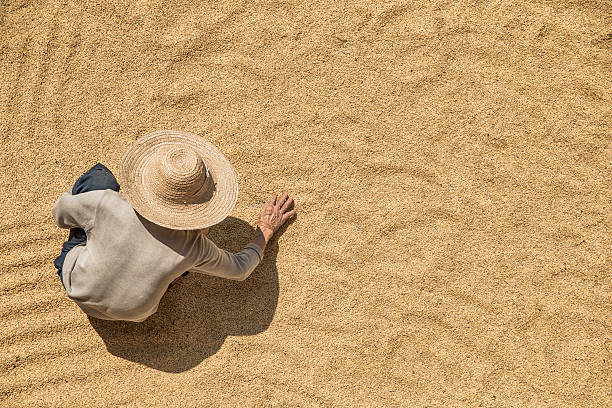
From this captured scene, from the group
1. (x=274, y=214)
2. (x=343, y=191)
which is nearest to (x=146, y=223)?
(x=274, y=214)

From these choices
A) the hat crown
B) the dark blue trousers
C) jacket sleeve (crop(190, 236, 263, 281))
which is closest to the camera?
the hat crown

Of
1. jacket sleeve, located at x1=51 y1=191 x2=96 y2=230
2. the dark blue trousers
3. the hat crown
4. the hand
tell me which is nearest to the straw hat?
the hat crown

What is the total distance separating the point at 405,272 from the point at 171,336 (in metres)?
1.36

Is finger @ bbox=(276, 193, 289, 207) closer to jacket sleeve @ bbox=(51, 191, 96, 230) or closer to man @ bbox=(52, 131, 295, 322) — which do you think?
man @ bbox=(52, 131, 295, 322)

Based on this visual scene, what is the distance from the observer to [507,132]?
2.87 meters

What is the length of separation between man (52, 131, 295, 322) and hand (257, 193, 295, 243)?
463 millimetres

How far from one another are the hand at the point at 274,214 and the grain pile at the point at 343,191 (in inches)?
3.4

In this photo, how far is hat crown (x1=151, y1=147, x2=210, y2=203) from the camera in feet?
6.28

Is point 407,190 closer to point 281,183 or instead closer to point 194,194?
point 281,183

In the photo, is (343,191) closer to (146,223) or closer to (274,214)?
(274,214)

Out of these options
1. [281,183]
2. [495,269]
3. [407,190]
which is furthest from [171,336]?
[495,269]

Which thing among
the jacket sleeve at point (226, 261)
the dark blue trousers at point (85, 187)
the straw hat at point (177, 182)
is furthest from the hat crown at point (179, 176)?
the dark blue trousers at point (85, 187)

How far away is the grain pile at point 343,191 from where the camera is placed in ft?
8.90

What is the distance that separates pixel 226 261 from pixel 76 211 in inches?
27.6
